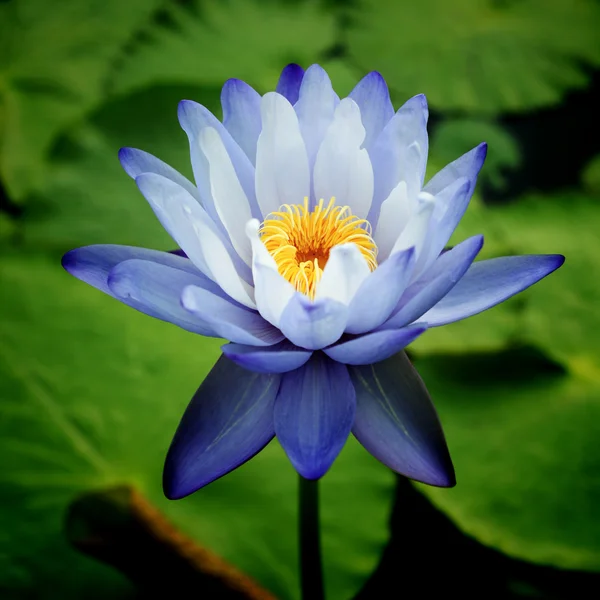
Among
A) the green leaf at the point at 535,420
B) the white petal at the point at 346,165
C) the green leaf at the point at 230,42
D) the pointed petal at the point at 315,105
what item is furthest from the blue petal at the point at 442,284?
the green leaf at the point at 230,42

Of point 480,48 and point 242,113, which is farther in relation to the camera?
point 480,48

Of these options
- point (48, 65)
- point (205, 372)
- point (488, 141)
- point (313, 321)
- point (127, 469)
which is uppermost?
point (313, 321)

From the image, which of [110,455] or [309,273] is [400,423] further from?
[110,455]

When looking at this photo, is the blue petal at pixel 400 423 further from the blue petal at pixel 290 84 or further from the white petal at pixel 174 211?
the blue petal at pixel 290 84

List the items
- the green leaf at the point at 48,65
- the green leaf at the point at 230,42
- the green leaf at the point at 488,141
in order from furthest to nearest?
1. the green leaf at the point at 488,141
2. the green leaf at the point at 230,42
3. the green leaf at the point at 48,65

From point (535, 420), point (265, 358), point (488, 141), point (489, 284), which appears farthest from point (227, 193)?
point (488, 141)

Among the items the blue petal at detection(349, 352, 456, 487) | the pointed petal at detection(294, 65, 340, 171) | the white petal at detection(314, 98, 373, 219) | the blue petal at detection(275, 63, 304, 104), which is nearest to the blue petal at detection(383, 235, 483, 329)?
the blue petal at detection(349, 352, 456, 487)
